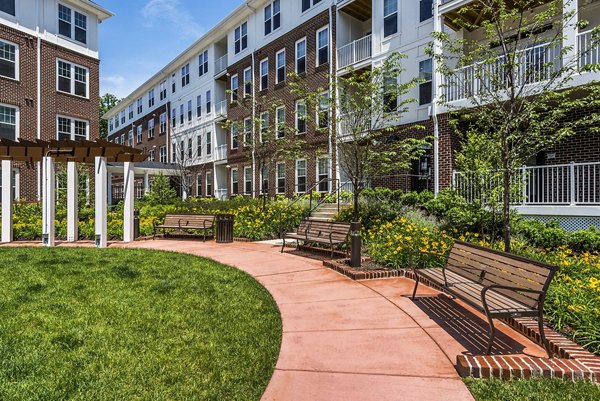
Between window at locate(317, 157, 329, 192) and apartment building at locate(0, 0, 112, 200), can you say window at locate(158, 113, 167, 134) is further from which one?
window at locate(317, 157, 329, 192)

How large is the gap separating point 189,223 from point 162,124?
26734 mm

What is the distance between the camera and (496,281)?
4027 millimetres

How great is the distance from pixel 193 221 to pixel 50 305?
788 centimetres

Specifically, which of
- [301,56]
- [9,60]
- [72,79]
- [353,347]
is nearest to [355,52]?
[301,56]

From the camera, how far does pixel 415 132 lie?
48.0 ft

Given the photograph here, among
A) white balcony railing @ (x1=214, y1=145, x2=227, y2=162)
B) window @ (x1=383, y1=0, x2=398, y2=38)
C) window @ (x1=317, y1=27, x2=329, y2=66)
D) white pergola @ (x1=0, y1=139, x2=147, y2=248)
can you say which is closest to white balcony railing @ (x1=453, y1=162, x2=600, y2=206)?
window @ (x1=383, y1=0, x2=398, y2=38)

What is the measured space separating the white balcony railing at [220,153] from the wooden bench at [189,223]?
15.0m

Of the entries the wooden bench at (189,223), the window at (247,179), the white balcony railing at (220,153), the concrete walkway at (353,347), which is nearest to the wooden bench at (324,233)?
the concrete walkway at (353,347)

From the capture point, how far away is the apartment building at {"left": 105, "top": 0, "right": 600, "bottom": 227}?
12.5 metres

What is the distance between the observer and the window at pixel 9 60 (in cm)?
1847

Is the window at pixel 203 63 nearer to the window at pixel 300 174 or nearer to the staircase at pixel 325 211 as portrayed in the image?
the window at pixel 300 174

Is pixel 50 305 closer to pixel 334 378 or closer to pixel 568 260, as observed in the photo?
pixel 334 378

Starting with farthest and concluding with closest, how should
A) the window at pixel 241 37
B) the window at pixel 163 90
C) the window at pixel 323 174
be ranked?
the window at pixel 163 90, the window at pixel 241 37, the window at pixel 323 174

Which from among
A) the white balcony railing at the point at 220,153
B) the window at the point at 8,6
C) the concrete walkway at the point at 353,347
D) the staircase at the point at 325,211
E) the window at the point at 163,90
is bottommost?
the concrete walkway at the point at 353,347
